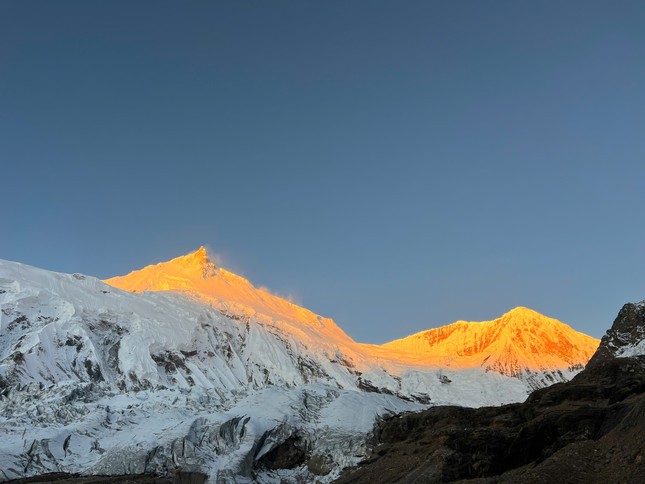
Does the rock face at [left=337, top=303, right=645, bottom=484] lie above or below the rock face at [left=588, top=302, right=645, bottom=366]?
below

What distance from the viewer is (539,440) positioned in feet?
164

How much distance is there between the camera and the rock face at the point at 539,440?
35.6 m

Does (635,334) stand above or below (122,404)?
below

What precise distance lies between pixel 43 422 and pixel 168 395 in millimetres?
37401

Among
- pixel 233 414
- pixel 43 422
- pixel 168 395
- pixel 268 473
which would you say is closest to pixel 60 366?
pixel 168 395

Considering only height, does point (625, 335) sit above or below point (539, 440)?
above

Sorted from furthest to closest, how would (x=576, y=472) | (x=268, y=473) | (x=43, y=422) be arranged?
(x=43, y=422) → (x=268, y=473) → (x=576, y=472)

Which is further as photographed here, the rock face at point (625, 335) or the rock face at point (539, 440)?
the rock face at point (625, 335)

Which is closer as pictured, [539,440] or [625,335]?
[539,440]

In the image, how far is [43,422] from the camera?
124750 millimetres

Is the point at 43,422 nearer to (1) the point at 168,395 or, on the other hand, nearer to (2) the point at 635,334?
(1) the point at 168,395

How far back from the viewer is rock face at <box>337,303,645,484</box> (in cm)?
3562

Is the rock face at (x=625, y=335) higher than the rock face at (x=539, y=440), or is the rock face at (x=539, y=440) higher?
the rock face at (x=625, y=335)

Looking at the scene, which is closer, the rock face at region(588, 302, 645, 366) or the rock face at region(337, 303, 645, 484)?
the rock face at region(337, 303, 645, 484)
